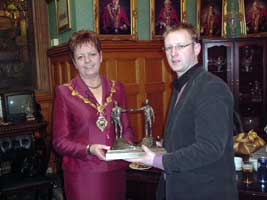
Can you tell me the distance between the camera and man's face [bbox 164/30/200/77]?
1.48 m

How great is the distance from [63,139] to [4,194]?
5.05 feet

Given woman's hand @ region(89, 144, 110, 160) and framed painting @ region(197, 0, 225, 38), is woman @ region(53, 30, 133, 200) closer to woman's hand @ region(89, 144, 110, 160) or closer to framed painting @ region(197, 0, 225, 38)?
woman's hand @ region(89, 144, 110, 160)

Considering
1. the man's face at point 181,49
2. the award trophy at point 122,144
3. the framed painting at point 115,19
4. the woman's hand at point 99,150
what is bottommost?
the woman's hand at point 99,150

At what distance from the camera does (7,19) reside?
4.28m

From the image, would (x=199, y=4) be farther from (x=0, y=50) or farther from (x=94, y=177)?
(x=94, y=177)

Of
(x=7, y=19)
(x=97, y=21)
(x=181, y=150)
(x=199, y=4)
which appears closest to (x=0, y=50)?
(x=7, y=19)

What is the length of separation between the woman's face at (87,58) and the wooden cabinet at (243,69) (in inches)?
113

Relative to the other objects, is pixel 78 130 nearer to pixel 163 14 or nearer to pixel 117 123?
pixel 117 123

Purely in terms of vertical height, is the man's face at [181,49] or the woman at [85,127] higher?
the man's face at [181,49]

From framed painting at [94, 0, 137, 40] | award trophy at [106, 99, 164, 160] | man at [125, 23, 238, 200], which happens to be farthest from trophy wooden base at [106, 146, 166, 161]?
framed painting at [94, 0, 137, 40]

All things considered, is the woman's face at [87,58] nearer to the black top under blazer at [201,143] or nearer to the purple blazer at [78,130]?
the purple blazer at [78,130]

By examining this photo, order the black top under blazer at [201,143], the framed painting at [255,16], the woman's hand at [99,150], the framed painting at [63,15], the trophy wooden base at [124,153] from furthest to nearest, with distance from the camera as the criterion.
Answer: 1. the framed painting at [255,16]
2. the framed painting at [63,15]
3. the woman's hand at [99,150]
4. the trophy wooden base at [124,153]
5. the black top under blazer at [201,143]

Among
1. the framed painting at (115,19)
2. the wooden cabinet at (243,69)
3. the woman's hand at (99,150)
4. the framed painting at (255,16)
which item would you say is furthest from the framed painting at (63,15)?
the framed painting at (255,16)

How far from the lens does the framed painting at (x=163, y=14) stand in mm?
4320
